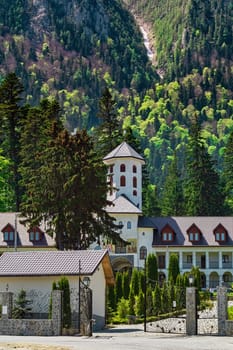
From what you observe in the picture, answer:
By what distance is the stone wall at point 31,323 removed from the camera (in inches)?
1383

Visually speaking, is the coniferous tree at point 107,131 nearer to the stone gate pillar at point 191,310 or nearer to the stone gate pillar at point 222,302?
the stone gate pillar at point 191,310

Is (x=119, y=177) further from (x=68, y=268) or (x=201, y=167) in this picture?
(x=68, y=268)

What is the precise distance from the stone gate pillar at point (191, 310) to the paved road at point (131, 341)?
74cm

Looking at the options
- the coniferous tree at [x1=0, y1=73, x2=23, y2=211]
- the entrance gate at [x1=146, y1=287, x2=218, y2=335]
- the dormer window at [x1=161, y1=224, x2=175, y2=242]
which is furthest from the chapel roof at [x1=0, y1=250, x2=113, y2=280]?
the coniferous tree at [x1=0, y1=73, x2=23, y2=211]

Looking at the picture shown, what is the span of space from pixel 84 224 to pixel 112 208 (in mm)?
16728

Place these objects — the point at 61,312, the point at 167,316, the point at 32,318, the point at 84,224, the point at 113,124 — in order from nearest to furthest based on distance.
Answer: the point at 61,312
the point at 32,318
the point at 167,316
the point at 84,224
the point at 113,124

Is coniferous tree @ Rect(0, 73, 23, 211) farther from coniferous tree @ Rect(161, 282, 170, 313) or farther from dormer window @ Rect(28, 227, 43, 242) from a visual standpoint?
coniferous tree @ Rect(161, 282, 170, 313)

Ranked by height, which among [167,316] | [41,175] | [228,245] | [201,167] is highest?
[201,167]

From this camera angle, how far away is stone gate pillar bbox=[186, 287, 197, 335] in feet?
116

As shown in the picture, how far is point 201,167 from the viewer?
3693 inches

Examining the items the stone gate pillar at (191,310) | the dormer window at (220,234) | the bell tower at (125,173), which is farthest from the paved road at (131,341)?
the bell tower at (125,173)

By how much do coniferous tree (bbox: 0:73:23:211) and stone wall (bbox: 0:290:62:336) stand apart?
133 ft

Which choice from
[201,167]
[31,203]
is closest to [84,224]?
[31,203]

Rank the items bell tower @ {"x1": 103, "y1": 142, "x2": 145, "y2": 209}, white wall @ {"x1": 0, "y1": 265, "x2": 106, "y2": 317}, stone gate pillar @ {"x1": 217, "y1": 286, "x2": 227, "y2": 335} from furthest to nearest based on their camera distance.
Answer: bell tower @ {"x1": 103, "y1": 142, "x2": 145, "y2": 209} < white wall @ {"x1": 0, "y1": 265, "x2": 106, "y2": 317} < stone gate pillar @ {"x1": 217, "y1": 286, "x2": 227, "y2": 335}
